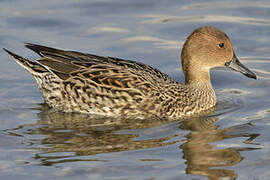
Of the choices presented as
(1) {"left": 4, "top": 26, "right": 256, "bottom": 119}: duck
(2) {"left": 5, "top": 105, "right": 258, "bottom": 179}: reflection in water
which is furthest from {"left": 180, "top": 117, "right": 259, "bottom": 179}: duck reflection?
(1) {"left": 4, "top": 26, "right": 256, "bottom": 119}: duck

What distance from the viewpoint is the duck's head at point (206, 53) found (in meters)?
9.85

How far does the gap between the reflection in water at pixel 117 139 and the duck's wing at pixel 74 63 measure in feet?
2.16

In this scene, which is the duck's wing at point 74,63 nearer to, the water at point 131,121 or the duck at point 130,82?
the duck at point 130,82

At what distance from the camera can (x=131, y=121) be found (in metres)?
9.41

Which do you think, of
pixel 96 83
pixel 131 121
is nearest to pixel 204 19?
pixel 96 83

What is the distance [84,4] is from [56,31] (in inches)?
58.9

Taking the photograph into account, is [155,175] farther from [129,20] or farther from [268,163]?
[129,20]

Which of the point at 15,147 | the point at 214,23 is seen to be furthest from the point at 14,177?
the point at 214,23

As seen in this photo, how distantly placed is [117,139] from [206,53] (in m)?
2.19

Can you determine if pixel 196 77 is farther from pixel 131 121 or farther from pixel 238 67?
pixel 131 121

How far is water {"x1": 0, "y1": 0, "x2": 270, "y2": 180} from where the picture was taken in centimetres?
755

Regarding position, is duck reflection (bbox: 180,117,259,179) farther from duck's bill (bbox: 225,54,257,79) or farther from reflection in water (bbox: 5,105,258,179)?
duck's bill (bbox: 225,54,257,79)

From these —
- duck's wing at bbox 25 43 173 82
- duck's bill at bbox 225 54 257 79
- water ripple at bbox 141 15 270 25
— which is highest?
water ripple at bbox 141 15 270 25

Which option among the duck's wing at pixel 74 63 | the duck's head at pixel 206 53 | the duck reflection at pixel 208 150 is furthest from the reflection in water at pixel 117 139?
the duck's head at pixel 206 53
